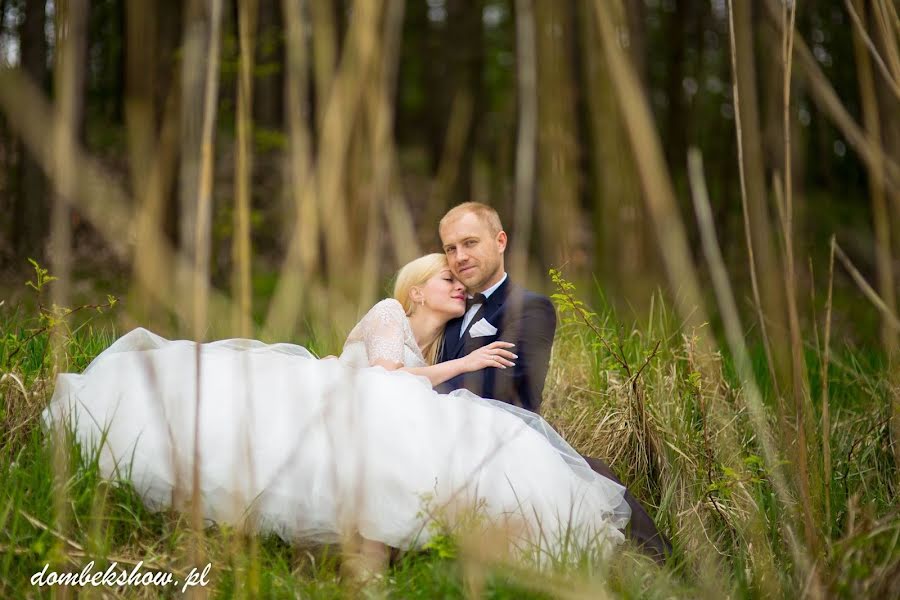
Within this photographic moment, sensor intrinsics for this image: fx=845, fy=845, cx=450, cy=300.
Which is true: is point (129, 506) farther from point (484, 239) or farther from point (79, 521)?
point (484, 239)

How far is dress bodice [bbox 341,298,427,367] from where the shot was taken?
283 cm

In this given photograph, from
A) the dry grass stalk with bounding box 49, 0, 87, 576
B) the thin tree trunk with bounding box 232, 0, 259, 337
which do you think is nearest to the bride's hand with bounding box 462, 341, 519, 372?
the thin tree trunk with bounding box 232, 0, 259, 337

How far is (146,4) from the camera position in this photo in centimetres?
119

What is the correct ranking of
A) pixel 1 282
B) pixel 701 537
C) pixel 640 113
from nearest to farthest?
pixel 640 113
pixel 701 537
pixel 1 282

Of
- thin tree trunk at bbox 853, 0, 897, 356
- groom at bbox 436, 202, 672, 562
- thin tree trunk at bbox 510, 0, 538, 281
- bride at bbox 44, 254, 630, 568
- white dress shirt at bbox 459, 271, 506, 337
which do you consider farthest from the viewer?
white dress shirt at bbox 459, 271, 506, 337

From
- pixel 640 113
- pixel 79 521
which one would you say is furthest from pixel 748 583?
pixel 79 521

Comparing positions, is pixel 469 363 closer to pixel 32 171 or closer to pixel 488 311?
pixel 488 311

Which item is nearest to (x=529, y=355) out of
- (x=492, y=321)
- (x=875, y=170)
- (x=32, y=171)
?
(x=492, y=321)

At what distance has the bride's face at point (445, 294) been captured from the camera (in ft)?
9.78

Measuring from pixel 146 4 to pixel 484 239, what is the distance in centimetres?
175

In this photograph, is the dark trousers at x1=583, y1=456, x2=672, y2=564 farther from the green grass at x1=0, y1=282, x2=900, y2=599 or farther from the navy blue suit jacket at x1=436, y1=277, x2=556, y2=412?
the navy blue suit jacket at x1=436, y1=277, x2=556, y2=412

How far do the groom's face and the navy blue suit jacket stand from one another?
0.27 feet

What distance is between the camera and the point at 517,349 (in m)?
2.76

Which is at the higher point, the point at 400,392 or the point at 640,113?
the point at 640,113
